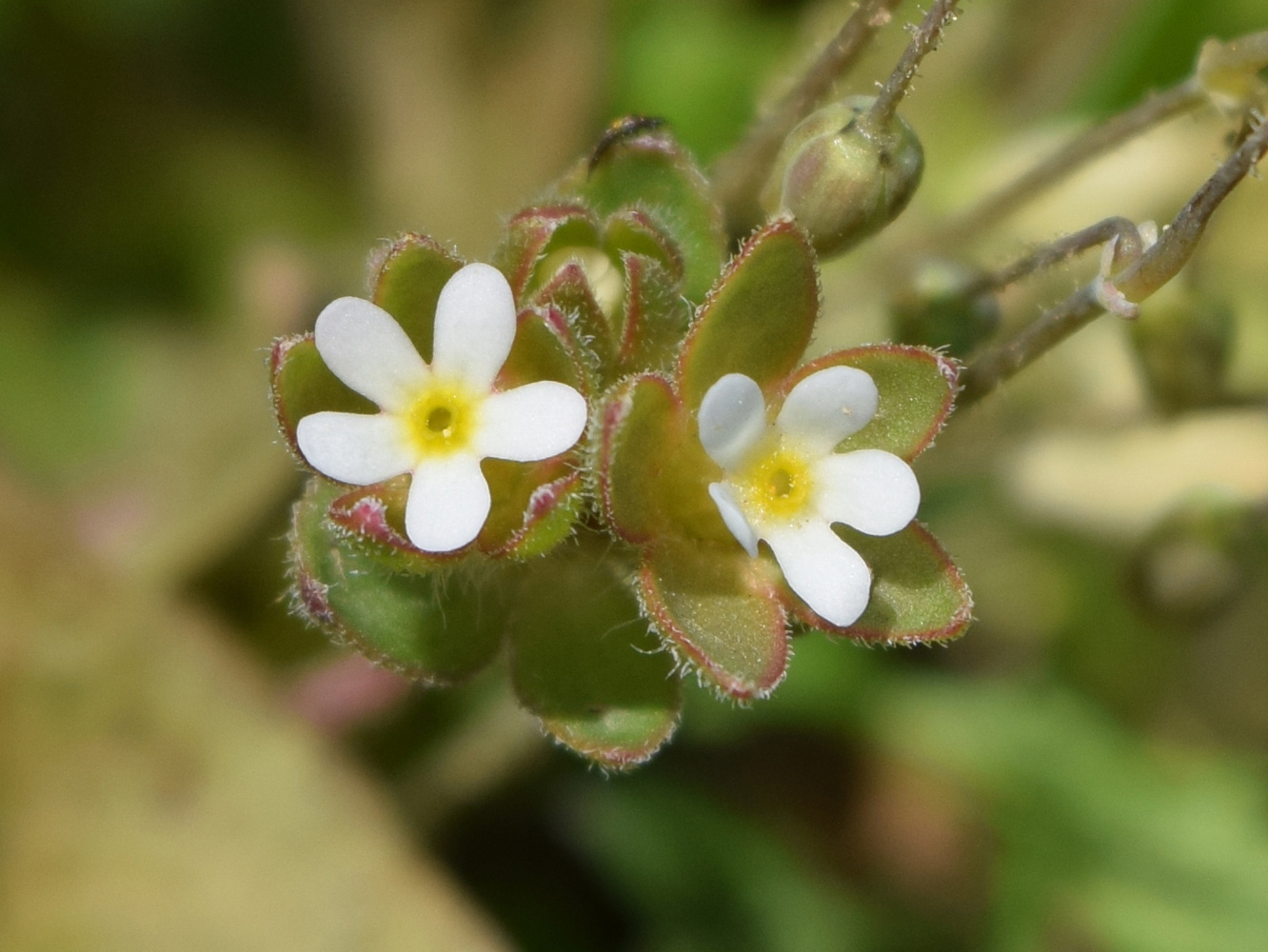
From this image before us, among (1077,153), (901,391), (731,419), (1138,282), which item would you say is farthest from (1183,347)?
(731,419)

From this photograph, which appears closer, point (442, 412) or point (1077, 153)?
point (442, 412)

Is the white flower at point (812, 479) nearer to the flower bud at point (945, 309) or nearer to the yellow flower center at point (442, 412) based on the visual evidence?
the yellow flower center at point (442, 412)

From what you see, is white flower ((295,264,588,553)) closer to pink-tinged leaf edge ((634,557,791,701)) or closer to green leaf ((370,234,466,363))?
green leaf ((370,234,466,363))

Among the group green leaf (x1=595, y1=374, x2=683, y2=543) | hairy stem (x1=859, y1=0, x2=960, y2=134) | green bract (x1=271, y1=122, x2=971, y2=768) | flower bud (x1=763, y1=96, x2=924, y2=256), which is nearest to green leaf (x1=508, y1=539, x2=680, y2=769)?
green bract (x1=271, y1=122, x2=971, y2=768)

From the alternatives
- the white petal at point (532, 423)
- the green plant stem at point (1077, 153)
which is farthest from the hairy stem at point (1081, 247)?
the white petal at point (532, 423)

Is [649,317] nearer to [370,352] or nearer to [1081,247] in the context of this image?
[370,352]

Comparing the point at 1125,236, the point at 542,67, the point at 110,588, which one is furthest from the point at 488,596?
the point at 542,67

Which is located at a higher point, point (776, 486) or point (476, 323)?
point (476, 323)
